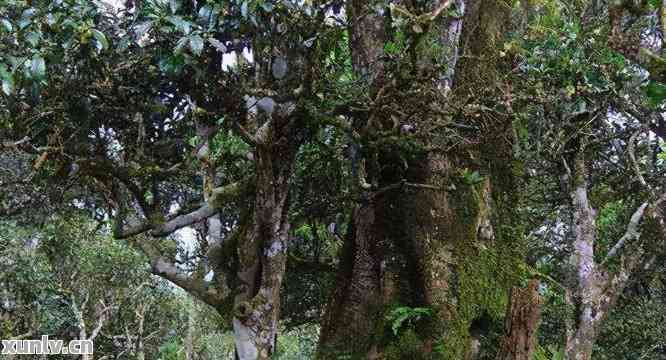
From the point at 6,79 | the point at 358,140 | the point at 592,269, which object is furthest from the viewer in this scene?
the point at 592,269

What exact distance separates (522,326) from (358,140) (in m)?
1.42

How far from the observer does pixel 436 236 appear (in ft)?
14.1

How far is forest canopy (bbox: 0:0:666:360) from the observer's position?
10.4 feet

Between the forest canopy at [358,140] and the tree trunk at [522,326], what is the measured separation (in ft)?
0.04

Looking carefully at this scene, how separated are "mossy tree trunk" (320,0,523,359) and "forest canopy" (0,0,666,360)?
15 mm

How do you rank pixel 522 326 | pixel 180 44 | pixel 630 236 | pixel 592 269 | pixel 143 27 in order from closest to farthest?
pixel 180 44, pixel 143 27, pixel 522 326, pixel 630 236, pixel 592 269

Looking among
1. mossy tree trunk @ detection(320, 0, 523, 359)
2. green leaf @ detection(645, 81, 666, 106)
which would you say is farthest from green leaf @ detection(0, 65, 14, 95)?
green leaf @ detection(645, 81, 666, 106)

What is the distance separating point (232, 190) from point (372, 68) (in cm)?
124

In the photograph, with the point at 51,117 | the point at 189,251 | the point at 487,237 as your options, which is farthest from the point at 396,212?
the point at 189,251

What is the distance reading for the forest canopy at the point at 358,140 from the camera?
3.16 m

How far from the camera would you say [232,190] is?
4145 millimetres

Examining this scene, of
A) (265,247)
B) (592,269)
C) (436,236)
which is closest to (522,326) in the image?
(436,236)

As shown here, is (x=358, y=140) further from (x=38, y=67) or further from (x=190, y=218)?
(x=38, y=67)

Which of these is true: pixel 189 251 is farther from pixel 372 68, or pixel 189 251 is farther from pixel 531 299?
pixel 531 299
